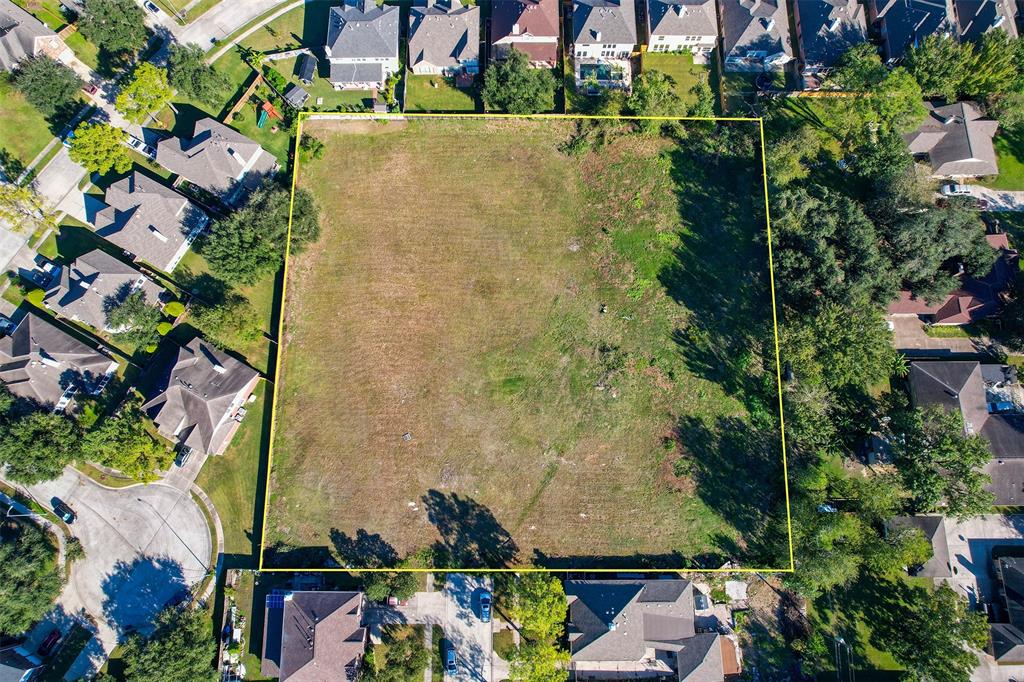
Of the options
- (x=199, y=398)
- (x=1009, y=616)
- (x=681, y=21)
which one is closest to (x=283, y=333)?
(x=199, y=398)

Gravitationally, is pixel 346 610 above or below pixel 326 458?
below

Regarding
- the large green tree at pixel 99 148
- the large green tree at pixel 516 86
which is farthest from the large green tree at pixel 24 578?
the large green tree at pixel 516 86

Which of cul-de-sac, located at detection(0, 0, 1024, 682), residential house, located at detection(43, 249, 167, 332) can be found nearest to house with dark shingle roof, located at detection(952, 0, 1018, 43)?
cul-de-sac, located at detection(0, 0, 1024, 682)

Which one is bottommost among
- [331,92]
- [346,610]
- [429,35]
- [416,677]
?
[416,677]

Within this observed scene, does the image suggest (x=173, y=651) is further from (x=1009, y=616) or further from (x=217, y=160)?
(x=1009, y=616)

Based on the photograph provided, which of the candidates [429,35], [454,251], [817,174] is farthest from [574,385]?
[429,35]

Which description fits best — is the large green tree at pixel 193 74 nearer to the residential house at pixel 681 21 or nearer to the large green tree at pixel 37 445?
the large green tree at pixel 37 445

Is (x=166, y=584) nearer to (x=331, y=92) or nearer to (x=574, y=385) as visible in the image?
(x=574, y=385)
